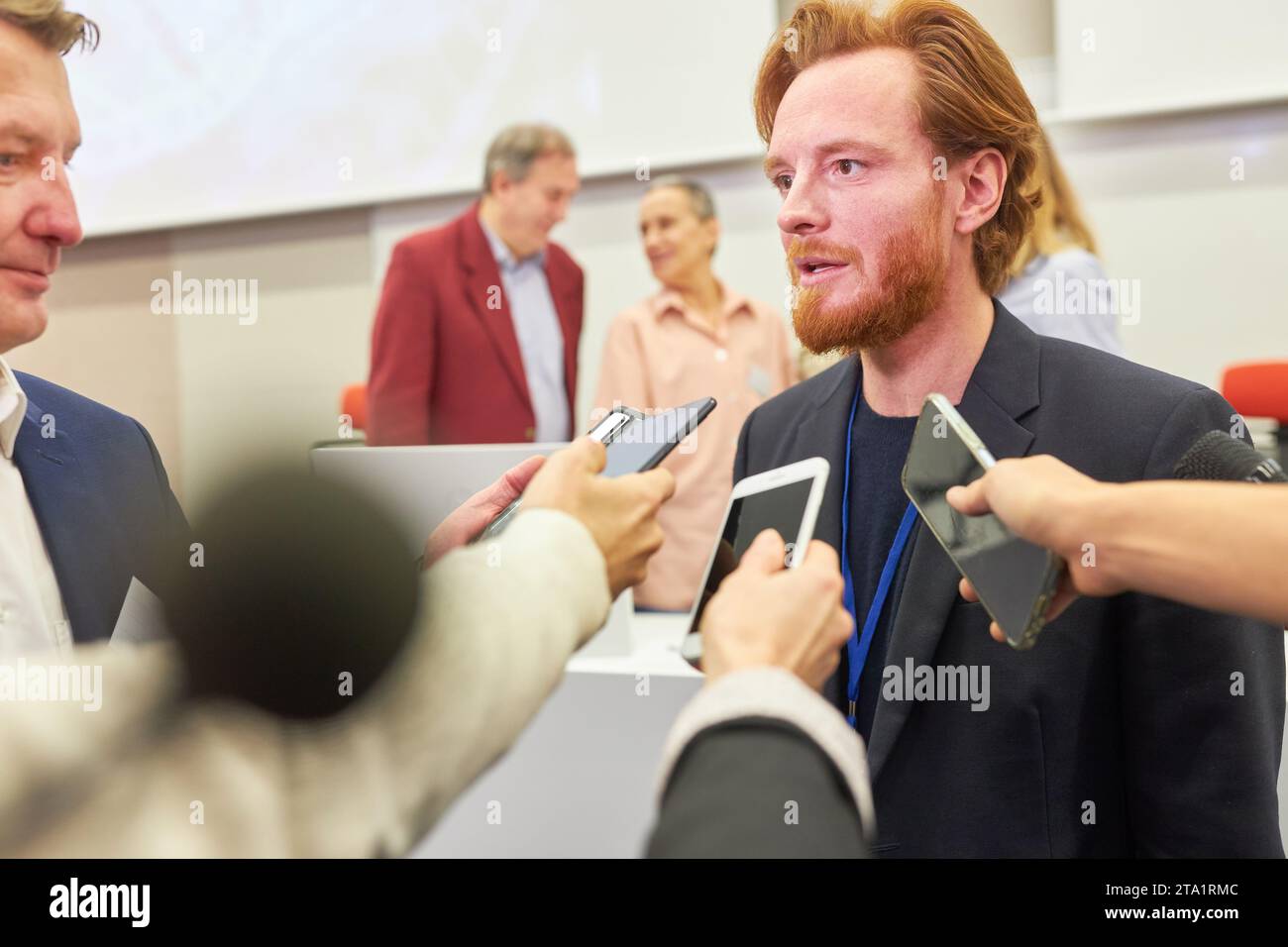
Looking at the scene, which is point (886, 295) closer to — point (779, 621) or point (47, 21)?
point (779, 621)

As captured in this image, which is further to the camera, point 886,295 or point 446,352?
point 446,352

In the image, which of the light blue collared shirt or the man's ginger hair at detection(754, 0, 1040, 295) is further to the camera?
the light blue collared shirt

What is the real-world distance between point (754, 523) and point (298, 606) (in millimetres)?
665

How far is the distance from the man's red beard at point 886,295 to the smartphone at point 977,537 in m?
0.46

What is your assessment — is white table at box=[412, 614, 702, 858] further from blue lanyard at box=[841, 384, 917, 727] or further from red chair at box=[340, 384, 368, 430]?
red chair at box=[340, 384, 368, 430]

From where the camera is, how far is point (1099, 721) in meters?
1.47

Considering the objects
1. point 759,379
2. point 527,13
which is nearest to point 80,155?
point 527,13

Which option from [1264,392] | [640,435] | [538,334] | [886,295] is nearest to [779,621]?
[640,435]

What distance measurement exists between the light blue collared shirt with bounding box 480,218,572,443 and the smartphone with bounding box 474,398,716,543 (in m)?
2.70

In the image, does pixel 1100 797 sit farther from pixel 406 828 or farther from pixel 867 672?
pixel 406 828

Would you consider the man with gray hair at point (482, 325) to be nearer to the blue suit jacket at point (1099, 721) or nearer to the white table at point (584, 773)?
the white table at point (584, 773)

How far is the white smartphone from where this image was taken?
1165 mm

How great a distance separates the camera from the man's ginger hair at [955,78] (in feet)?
5.74

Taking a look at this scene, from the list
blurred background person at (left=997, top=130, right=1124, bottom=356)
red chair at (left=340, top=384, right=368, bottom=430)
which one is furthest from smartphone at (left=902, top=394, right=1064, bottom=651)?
red chair at (left=340, top=384, right=368, bottom=430)
